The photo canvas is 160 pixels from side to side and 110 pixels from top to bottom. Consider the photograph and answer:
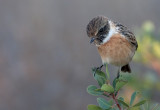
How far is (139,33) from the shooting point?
13.7 ft

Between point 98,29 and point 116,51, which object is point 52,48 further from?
point 98,29

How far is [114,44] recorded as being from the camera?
4.51 m

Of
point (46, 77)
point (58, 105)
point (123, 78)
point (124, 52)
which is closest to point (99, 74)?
point (123, 78)

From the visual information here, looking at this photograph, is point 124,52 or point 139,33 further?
point 124,52

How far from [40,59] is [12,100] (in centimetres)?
174

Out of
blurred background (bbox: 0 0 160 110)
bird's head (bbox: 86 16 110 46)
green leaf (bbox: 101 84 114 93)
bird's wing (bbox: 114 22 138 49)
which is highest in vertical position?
blurred background (bbox: 0 0 160 110)

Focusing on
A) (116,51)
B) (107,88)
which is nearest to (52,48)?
(116,51)

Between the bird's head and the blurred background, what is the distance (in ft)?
22.3

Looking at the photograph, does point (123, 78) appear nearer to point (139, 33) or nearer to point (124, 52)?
point (139, 33)

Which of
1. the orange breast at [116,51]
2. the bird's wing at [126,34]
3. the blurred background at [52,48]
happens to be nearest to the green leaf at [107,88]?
the orange breast at [116,51]

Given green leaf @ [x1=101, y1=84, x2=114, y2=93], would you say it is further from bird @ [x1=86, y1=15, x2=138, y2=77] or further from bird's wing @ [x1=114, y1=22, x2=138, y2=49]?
bird's wing @ [x1=114, y1=22, x2=138, y2=49]

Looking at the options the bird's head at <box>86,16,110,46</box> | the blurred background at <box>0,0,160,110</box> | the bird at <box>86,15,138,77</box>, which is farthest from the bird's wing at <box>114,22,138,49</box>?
the blurred background at <box>0,0,160,110</box>

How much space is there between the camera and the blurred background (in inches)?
455

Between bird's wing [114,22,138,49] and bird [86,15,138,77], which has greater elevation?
bird's wing [114,22,138,49]
